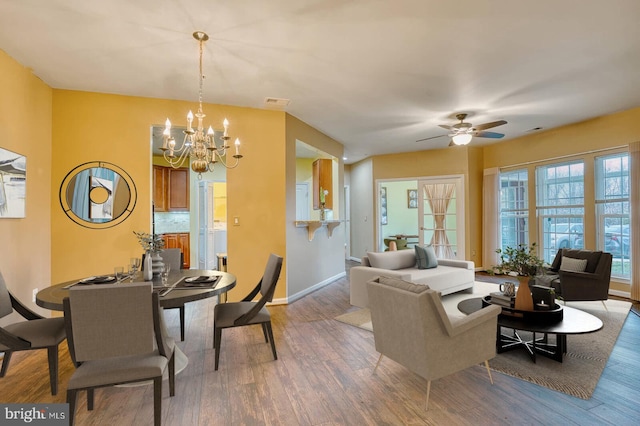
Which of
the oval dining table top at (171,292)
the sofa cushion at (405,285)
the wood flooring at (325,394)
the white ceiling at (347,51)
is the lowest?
the wood flooring at (325,394)

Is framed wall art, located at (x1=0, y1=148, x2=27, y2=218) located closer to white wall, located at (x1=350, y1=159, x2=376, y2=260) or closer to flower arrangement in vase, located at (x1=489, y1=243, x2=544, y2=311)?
flower arrangement in vase, located at (x1=489, y1=243, x2=544, y2=311)

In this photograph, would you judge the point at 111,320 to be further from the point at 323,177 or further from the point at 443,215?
the point at 443,215

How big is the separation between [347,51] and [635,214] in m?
4.87

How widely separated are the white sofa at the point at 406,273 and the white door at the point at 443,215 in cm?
208

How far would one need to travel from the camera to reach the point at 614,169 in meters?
5.08

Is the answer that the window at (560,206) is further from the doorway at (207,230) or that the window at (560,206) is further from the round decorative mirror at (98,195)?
the round decorative mirror at (98,195)

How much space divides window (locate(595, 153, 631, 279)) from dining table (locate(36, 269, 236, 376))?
5.86 m

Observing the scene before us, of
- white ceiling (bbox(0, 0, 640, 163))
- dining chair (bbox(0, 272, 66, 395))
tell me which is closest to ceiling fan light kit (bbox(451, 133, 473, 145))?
white ceiling (bbox(0, 0, 640, 163))

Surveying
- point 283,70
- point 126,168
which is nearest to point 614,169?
point 283,70

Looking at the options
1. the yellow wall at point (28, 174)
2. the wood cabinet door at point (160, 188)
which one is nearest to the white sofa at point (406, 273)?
the yellow wall at point (28, 174)

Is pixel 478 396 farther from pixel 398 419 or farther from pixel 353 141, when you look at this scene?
pixel 353 141

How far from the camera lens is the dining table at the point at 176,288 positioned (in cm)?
218

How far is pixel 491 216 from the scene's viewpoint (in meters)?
6.84

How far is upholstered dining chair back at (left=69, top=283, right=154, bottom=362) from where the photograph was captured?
1738 mm
